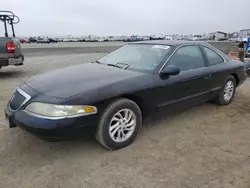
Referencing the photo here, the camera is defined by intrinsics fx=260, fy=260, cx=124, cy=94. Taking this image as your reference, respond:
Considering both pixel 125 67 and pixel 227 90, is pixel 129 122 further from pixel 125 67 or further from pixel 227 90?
pixel 227 90

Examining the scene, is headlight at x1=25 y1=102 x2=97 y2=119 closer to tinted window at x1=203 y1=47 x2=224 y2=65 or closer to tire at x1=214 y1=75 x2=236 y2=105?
tinted window at x1=203 y1=47 x2=224 y2=65

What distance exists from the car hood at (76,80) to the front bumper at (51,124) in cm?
31

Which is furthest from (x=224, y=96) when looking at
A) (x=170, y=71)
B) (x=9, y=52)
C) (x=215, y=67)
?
(x=9, y=52)

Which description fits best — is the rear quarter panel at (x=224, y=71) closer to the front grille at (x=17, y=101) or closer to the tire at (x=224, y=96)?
the tire at (x=224, y=96)

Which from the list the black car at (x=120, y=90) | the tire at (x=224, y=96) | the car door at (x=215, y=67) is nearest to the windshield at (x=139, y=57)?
the black car at (x=120, y=90)

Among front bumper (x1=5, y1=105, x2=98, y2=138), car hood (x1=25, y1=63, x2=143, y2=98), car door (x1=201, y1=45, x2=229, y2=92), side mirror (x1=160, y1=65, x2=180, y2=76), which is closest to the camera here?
front bumper (x1=5, y1=105, x2=98, y2=138)

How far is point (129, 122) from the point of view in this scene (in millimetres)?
3490

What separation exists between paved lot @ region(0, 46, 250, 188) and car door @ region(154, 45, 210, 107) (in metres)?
0.38

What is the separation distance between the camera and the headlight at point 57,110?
291cm

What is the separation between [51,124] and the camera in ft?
9.41

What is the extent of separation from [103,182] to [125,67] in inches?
73.3

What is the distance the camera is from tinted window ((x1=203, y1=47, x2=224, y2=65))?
15.7 ft

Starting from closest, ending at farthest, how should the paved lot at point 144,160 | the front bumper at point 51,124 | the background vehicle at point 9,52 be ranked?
the paved lot at point 144,160, the front bumper at point 51,124, the background vehicle at point 9,52

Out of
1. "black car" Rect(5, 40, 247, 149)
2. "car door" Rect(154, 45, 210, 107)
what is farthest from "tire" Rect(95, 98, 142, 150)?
"car door" Rect(154, 45, 210, 107)
